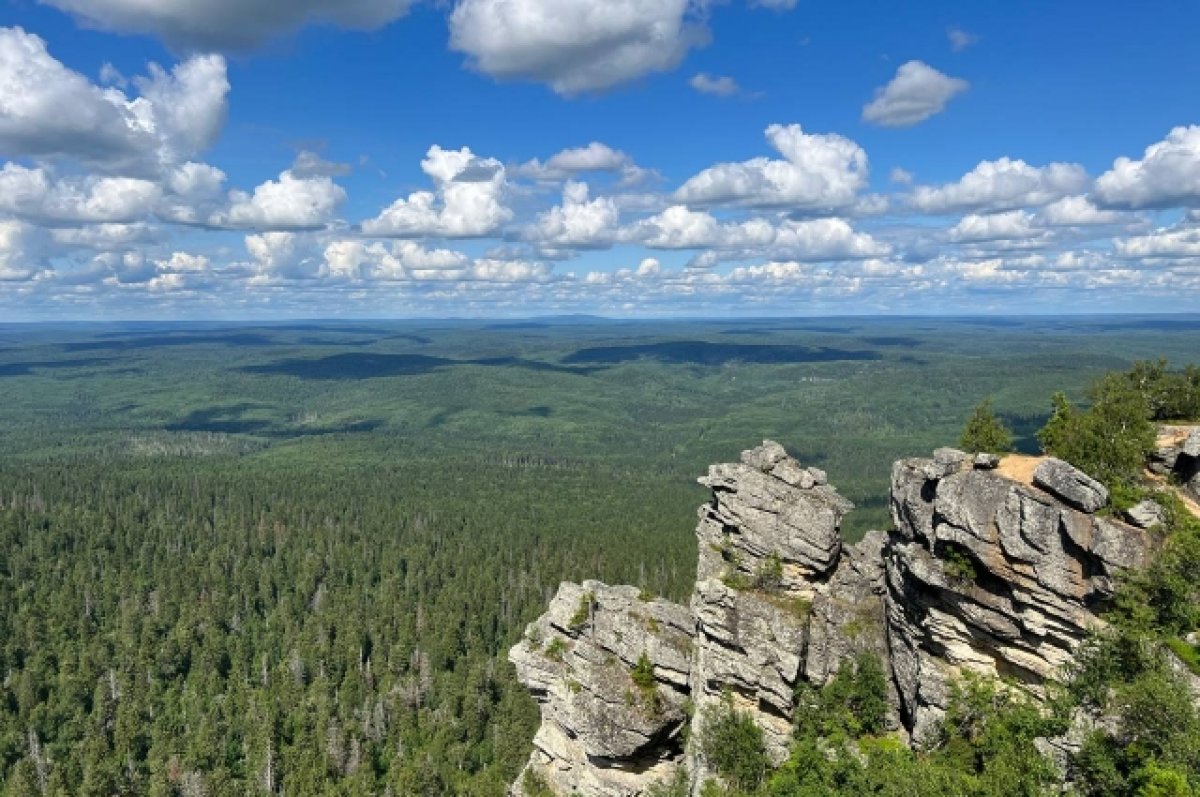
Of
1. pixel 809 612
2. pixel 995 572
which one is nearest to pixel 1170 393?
pixel 995 572

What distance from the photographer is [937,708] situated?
46750 mm

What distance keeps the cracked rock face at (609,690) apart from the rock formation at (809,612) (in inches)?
4.8

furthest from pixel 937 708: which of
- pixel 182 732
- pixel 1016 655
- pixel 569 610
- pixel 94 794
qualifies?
pixel 182 732

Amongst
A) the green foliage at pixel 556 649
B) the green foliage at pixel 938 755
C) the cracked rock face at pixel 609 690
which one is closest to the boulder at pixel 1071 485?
the green foliage at pixel 938 755

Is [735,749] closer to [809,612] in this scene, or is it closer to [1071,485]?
[809,612]

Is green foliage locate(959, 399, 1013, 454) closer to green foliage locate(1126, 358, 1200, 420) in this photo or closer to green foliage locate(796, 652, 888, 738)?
green foliage locate(1126, 358, 1200, 420)

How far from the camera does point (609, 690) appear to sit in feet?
196

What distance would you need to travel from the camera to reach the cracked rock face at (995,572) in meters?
41.0

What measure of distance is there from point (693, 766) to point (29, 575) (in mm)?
197472

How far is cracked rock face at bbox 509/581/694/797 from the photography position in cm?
5903

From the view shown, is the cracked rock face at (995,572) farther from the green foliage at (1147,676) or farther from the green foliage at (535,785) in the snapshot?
the green foliage at (535,785)

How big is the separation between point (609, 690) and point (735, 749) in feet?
36.9

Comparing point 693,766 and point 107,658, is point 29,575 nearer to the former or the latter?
point 107,658

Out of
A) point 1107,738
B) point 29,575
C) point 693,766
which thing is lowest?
point 29,575
